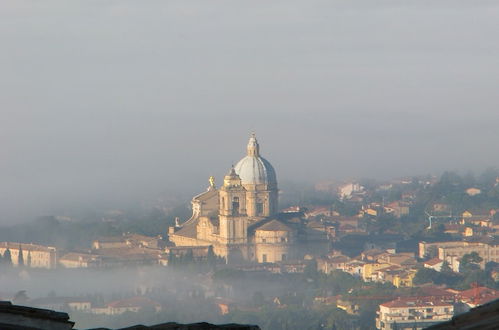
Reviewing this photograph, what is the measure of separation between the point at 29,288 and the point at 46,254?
37.3 ft

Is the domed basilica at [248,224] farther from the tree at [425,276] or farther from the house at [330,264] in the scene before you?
the tree at [425,276]

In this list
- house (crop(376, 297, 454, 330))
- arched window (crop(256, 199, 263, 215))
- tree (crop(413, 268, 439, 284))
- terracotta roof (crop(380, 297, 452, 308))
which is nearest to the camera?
house (crop(376, 297, 454, 330))

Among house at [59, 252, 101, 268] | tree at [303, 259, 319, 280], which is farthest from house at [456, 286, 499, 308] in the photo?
house at [59, 252, 101, 268]

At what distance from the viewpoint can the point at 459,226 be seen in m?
118

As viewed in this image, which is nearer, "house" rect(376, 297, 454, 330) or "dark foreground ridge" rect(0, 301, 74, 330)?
"dark foreground ridge" rect(0, 301, 74, 330)

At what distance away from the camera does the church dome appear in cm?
10456

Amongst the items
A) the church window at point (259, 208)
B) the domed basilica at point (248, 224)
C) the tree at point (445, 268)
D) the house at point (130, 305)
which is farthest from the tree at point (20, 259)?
the tree at point (445, 268)

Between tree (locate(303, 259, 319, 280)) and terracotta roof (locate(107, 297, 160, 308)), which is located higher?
tree (locate(303, 259, 319, 280))

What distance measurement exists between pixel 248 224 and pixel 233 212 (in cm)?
117

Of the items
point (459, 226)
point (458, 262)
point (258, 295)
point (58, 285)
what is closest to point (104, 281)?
point (58, 285)

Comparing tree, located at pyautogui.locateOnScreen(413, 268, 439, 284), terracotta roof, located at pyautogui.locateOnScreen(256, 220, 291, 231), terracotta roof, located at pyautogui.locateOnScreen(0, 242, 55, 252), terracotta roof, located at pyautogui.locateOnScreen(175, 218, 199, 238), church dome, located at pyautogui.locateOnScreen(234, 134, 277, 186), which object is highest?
church dome, located at pyautogui.locateOnScreen(234, 134, 277, 186)

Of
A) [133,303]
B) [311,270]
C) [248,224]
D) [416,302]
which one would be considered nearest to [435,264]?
[311,270]

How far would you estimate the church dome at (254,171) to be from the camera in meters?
105

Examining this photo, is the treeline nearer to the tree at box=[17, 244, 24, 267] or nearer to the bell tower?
the tree at box=[17, 244, 24, 267]
